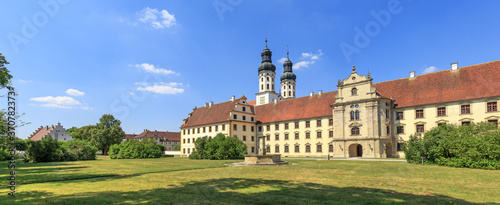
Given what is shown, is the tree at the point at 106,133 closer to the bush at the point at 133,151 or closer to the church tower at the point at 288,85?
the bush at the point at 133,151

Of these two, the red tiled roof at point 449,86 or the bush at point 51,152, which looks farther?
the bush at point 51,152

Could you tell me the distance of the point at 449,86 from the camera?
37.4 meters

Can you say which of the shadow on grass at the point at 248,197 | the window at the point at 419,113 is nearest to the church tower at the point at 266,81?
the window at the point at 419,113

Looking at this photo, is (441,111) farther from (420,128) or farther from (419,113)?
(420,128)

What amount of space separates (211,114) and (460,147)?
46.0 m

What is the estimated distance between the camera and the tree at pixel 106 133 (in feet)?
224

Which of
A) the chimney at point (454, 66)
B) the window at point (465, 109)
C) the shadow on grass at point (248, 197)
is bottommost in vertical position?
the shadow on grass at point (248, 197)

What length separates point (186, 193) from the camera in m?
10.1

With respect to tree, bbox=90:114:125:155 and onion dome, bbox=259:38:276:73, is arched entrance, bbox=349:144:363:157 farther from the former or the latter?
tree, bbox=90:114:125:155

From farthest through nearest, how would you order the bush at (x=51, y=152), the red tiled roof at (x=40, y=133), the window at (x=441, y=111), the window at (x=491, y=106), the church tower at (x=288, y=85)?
the church tower at (x=288, y=85) < the red tiled roof at (x=40, y=133) < the bush at (x=51, y=152) < the window at (x=441, y=111) < the window at (x=491, y=106)

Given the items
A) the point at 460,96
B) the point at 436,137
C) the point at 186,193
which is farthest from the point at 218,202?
the point at 460,96

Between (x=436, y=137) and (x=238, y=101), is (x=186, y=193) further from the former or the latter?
(x=238, y=101)

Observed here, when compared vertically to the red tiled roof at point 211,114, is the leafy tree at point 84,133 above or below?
below

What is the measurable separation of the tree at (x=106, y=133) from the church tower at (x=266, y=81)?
44.6 meters
